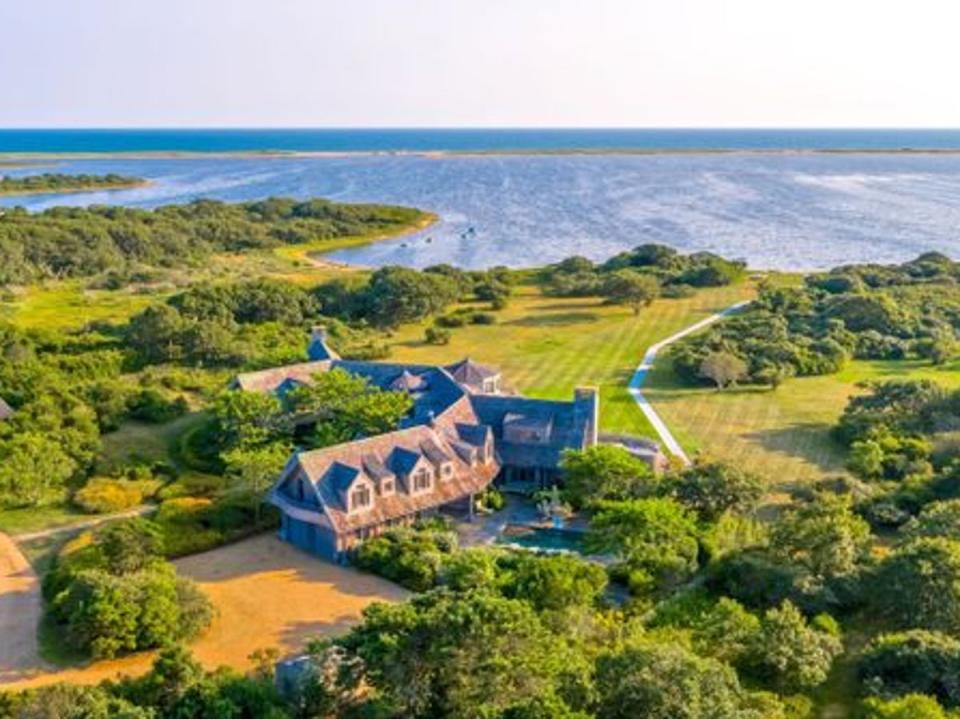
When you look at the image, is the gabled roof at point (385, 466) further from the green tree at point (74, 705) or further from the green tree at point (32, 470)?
the green tree at point (74, 705)

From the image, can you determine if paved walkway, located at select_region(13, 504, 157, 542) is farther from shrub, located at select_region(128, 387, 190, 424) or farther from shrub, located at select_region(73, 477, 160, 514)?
shrub, located at select_region(128, 387, 190, 424)

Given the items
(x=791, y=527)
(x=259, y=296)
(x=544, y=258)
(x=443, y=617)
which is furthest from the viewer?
(x=544, y=258)

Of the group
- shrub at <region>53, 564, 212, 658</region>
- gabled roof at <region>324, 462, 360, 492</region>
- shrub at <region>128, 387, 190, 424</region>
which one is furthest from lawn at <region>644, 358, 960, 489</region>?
shrub at <region>128, 387, 190, 424</region>

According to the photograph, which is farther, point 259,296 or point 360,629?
point 259,296

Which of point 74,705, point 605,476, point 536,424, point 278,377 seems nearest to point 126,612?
point 74,705

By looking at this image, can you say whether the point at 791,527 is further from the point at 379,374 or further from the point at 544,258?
the point at 544,258

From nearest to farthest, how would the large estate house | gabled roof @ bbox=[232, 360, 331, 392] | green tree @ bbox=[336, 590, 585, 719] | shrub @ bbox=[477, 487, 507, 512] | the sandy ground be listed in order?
1. green tree @ bbox=[336, 590, 585, 719]
2. the sandy ground
3. the large estate house
4. shrub @ bbox=[477, 487, 507, 512]
5. gabled roof @ bbox=[232, 360, 331, 392]

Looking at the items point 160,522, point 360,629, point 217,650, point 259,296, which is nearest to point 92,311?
point 259,296
